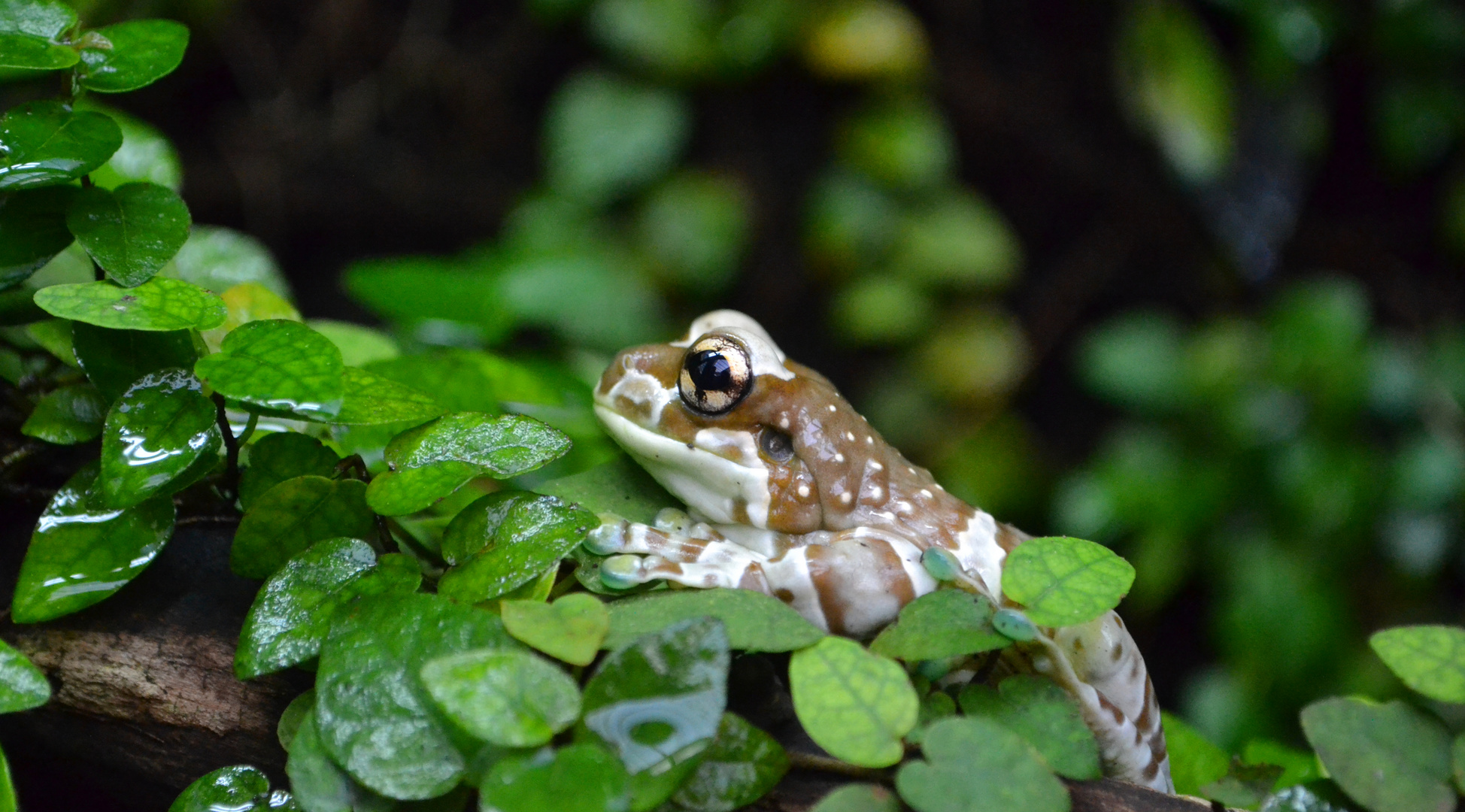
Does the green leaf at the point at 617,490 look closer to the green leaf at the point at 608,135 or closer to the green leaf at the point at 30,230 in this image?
the green leaf at the point at 30,230

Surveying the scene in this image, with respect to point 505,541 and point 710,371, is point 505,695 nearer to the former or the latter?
point 505,541

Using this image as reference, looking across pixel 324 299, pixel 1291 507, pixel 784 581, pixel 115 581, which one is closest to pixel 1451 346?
pixel 1291 507

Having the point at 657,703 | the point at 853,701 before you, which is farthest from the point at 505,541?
the point at 853,701

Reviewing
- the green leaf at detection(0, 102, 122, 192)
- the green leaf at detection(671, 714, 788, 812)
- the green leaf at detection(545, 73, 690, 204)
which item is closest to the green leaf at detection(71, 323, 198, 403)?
the green leaf at detection(0, 102, 122, 192)

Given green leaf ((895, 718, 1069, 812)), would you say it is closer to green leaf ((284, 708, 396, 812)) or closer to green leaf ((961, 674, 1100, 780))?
green leaf ((961, 674, 1100, 780))

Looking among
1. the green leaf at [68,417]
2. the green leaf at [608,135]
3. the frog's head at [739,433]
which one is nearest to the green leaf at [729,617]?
the frog's head at [739,433]

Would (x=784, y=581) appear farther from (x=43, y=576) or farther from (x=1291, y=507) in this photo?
(x=1291, y=507)
